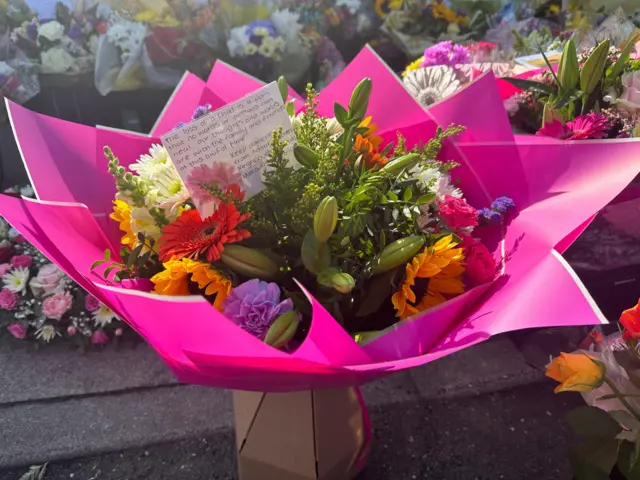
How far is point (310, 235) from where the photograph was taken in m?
0.72

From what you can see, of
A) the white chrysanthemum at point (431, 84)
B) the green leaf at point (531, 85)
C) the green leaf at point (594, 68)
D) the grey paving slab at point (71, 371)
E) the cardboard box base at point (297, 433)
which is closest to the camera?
the cardboard box base at point (297, 433)

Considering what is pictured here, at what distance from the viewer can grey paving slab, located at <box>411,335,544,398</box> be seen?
4.59 feet

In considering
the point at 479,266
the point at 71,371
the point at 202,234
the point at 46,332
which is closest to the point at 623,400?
the point at 479,266

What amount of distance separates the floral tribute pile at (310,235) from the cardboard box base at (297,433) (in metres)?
0.21

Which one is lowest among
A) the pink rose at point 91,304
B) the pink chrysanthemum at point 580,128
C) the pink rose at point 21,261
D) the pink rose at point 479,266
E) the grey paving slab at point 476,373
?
the grey paving slab at point 476,373

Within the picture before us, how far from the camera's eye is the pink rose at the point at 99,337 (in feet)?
5.25

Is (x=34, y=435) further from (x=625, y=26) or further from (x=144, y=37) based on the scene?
(x=625, y=26)

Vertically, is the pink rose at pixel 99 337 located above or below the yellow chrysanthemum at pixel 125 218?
below

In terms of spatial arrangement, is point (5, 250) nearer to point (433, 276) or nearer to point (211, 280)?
point (211, 280)

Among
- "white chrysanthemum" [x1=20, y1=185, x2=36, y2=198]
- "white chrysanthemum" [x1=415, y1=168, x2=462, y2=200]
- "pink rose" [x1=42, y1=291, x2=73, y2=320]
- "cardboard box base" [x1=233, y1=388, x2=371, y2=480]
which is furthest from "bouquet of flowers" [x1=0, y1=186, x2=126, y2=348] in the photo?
"white chrysanthemum" [x1=415, y1=168, x2=462, y2=200]

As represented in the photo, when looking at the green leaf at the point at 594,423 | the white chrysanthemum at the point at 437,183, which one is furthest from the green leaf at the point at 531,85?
the green leaf at the point at 594,423

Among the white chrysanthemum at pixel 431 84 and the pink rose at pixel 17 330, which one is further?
the pink rose at pixel 17 330

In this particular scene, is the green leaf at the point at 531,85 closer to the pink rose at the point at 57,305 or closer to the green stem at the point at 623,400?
the green stem at the point at 623,400

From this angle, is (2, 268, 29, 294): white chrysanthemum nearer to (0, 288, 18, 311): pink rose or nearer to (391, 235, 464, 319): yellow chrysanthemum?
(0, 288, 18, 311): pink rose
